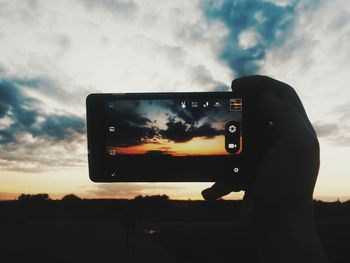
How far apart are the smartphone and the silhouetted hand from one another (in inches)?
20.8

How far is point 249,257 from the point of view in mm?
12578

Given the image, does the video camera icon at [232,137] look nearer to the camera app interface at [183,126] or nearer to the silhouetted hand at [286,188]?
the camera app interface at [183,126]

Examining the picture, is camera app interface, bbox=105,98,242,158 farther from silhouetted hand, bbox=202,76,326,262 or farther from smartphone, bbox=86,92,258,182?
silhouetted hand, bbox=202,76,326,262

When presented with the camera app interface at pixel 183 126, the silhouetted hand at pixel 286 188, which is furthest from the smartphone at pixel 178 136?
the silhouetted hand at pixel 286 188

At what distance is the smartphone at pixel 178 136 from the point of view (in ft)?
10.9

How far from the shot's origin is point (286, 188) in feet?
8.16

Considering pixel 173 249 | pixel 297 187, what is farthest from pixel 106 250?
pixel 297 187

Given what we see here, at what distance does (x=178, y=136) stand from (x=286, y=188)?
124 centimetres

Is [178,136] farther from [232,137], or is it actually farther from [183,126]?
[232,137]

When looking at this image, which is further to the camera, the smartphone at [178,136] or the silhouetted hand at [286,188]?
the smartphone at [178,136]

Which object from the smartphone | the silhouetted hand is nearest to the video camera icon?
the smartphone

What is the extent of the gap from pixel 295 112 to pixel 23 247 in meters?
17.0

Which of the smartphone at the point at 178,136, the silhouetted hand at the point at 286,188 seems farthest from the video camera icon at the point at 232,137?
the silhouetted hand at the point at 286,188

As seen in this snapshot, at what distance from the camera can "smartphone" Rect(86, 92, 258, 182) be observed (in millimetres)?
3336
